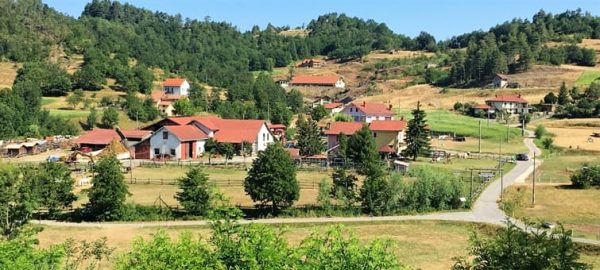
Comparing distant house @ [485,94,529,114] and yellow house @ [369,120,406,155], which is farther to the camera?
distant house @ [485,94,529,114]

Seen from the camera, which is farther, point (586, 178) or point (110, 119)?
point (110, 119)

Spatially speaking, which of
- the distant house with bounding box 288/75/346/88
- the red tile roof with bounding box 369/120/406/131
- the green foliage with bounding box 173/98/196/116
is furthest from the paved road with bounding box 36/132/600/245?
the distant house with bounding box 288/75/346/88

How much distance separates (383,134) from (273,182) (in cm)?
2534

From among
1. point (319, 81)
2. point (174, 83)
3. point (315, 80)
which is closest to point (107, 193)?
point (174, 83)

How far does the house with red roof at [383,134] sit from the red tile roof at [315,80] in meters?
76.8

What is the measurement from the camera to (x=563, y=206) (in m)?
36.0

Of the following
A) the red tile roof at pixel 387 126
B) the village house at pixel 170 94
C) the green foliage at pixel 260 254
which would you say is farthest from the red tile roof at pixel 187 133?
the green foliage at pixel 260 254

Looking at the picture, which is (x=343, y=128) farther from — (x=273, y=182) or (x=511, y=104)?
(x=511, y=104)

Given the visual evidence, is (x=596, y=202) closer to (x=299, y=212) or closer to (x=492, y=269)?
(x=299, y=212)

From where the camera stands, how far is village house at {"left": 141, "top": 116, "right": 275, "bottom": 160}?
57.2 meters

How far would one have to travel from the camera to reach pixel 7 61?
104 m

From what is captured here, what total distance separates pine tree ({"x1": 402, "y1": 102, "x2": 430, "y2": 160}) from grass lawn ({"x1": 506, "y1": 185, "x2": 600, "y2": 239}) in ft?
42.5

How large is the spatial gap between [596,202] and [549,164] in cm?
1697

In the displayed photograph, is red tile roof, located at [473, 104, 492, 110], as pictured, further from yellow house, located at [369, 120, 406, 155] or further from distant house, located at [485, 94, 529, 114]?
yellow house, located at [369, 120, 406, 155]
